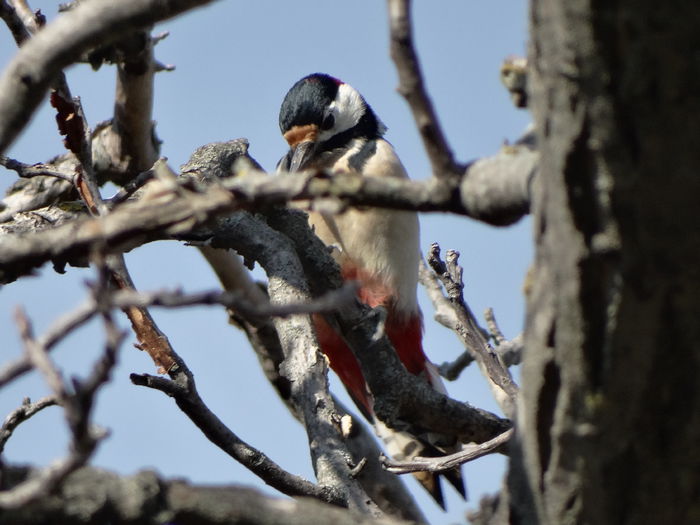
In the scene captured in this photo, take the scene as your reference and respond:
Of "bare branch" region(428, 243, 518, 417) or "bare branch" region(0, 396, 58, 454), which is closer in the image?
"bare branch" region(0, 396, 58, 454)

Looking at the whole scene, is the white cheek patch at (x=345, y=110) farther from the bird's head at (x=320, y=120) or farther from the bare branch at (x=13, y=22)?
the bare branch at (x=13, y=22)

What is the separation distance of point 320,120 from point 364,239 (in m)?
0.80

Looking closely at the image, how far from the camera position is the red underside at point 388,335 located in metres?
4.77

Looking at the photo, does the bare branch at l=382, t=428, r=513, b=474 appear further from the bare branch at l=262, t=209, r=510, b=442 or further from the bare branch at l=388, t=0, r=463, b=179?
the bare branch at l=388, t=0, r=463, b=179

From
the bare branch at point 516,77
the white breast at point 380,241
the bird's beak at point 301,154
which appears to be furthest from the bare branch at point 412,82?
the bird's beak at point 301,154

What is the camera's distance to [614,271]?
4.87 feet

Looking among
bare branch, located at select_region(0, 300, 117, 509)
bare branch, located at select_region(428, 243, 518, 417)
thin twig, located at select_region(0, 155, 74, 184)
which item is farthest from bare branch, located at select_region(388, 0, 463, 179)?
bare branch, located at select_region(428, 243, 518, 417)

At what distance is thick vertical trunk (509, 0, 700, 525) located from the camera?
1340 millimetres

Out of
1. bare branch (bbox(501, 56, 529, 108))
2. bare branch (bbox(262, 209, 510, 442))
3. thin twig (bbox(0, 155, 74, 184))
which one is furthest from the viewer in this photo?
bare branch (bbox(262, 209, 510, 442))

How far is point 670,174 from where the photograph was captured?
140cm

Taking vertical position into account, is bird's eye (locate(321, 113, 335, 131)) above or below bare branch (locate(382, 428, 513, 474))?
above

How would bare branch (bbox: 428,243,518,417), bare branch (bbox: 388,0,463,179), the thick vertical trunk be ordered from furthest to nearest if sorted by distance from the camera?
bare branch (bbox: 428,243,518,417), bare branch (bbox: 388,0,463,179), the thick vertical trunk

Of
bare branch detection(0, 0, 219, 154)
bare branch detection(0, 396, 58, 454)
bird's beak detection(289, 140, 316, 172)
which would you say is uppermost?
bird's beak detection(289, 140, 316, 172)

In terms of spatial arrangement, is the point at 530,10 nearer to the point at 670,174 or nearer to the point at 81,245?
the point at 670,174
